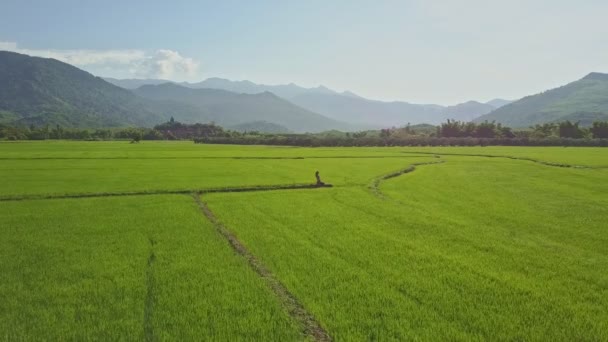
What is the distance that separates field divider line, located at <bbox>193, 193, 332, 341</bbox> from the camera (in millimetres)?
7582

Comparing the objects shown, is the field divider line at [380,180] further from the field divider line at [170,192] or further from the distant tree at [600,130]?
the distant tree at [600,130]

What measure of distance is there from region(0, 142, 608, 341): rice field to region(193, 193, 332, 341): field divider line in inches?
1.6

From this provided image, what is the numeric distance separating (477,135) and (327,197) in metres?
96.0

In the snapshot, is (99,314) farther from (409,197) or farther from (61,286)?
(409,197)

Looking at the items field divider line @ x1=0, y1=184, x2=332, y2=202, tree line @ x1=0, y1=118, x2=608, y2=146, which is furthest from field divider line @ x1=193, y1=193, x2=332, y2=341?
→ tree line @ x1=0, y1=118, x2=608, y2=146

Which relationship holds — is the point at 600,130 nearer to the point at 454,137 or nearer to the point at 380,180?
the point at 454,137

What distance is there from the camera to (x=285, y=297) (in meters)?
9.14

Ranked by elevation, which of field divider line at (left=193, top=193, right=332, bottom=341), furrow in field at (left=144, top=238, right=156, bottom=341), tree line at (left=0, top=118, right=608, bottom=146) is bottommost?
furrow in field at (left=144, top=238, right=156, bottom=341)

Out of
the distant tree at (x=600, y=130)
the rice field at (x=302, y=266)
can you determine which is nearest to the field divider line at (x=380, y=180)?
the rice field at (x=302, y=266)

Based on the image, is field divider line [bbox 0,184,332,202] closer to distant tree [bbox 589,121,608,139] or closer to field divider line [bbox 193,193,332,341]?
field divider line [bbox 193,193,332,341]

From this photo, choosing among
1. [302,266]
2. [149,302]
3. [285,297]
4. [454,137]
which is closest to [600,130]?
[454,137]

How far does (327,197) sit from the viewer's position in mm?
23203

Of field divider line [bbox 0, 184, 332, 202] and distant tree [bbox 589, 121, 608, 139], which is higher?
distant tree [bbox 589, 121, 608, 139]

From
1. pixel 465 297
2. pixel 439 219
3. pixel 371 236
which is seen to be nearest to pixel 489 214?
pixel 439 219
